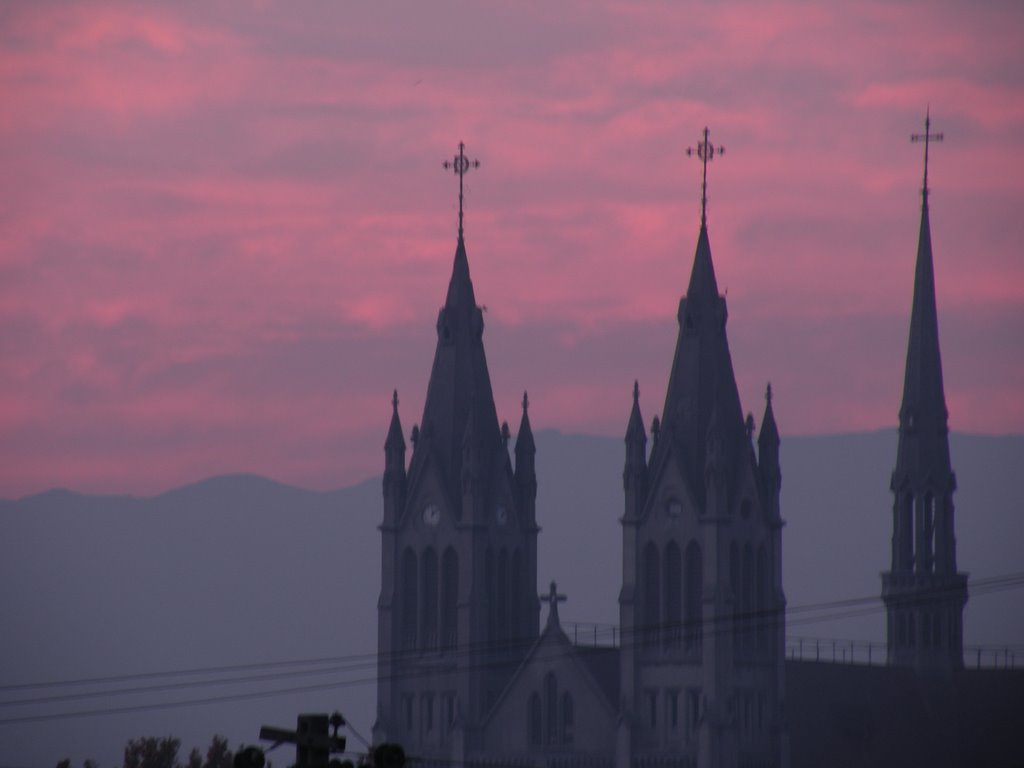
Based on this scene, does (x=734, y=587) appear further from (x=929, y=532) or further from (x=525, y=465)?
(x=929, y=532)

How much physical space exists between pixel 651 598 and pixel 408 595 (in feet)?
31.0

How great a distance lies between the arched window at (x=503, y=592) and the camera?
9650cm

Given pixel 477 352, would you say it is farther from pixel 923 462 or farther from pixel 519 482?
pixel 923 462

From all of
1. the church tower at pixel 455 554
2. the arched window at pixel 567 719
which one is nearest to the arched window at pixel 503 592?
the church tower at pixel 455 554

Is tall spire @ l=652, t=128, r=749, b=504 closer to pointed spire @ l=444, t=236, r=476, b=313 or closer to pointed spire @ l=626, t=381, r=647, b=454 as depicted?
pointed spire @ l=626, t=381, r=647, b=454

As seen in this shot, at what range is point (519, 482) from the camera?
320 ft

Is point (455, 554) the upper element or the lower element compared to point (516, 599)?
upper

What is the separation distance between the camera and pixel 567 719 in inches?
3760

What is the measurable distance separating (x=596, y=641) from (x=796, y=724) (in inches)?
289

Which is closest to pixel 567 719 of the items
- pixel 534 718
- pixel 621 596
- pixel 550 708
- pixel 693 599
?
pixel 550 708

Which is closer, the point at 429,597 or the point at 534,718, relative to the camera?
the point at 534,718

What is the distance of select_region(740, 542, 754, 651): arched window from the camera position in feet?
305

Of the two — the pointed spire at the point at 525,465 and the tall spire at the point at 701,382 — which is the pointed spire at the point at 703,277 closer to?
the tall spire at the point at 701,382

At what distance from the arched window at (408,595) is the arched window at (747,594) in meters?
11.5
